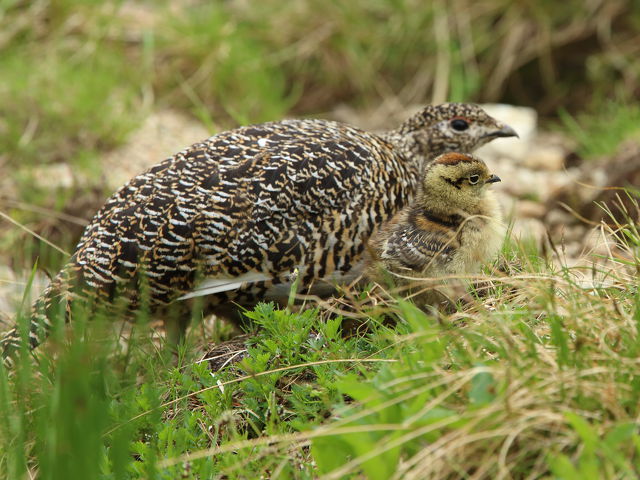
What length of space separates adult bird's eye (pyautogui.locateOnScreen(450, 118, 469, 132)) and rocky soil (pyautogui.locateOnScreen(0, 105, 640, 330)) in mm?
546

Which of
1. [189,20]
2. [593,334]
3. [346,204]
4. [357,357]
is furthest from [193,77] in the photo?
[593,334]

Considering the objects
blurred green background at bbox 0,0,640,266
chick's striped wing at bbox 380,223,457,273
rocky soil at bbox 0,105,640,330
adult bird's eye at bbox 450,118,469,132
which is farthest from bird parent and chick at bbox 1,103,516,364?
blurred green background at bbox 0,0,640,266

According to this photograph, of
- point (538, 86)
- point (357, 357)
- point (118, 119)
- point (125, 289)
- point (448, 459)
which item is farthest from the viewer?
point (538, 86)

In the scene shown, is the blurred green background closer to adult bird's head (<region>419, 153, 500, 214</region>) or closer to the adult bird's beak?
the adult bird's beak

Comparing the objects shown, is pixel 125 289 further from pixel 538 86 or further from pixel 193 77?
pixel 538 86

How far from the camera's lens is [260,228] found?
12.6 feet

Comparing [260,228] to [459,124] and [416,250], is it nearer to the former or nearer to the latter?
[416,250]

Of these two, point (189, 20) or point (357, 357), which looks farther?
point (189, 20)

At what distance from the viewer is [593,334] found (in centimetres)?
274

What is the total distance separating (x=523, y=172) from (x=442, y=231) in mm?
3444

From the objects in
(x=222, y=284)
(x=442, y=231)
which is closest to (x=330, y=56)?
(x=442, y=231)

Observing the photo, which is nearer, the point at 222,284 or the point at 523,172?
the point at 222,284

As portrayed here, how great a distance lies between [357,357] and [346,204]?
1.00 meters

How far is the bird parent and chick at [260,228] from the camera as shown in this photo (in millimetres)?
3771
